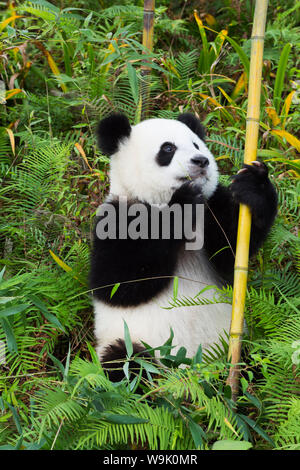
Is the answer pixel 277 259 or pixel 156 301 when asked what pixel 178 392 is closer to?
pixel 156 301

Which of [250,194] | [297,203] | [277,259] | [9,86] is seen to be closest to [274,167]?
[297,203]

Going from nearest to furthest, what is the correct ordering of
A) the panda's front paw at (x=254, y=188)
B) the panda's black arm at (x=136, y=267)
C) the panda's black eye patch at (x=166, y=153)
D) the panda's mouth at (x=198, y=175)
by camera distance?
the panda's front paw at (x=254, y=188), the panda's black arm at (x=136, y=267), the panda's mouth at (x=198, y=175), the panda's black eye patch at (x=166, y=153)

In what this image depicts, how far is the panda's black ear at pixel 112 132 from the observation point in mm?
3457

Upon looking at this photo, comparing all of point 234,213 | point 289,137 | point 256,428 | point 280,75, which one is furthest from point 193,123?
point 256,428

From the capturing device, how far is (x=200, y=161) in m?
3.27

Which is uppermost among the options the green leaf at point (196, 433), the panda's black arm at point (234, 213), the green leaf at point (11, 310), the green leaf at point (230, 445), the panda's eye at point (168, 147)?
the panda's eye at point (168, 147)

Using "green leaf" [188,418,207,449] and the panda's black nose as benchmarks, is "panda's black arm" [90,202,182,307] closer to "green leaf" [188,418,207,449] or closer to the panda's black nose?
the panda's black nose

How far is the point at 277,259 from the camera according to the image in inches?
155

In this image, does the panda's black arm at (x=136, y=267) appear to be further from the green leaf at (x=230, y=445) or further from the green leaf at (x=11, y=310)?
the green leaf at (x=230, y=445)

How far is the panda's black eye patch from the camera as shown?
11.1 ft

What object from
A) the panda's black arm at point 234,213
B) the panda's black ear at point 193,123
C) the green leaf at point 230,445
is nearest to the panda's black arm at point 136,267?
the panda's black arm at point 234,213

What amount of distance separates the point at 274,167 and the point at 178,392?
2463 millimetres

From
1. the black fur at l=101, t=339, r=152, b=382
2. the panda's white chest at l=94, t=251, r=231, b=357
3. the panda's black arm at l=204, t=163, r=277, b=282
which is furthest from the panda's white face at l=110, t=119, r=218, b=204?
the black fur at l=101, t=339, r=152, b=382

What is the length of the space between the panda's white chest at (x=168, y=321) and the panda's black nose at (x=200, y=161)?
0.60 meters
